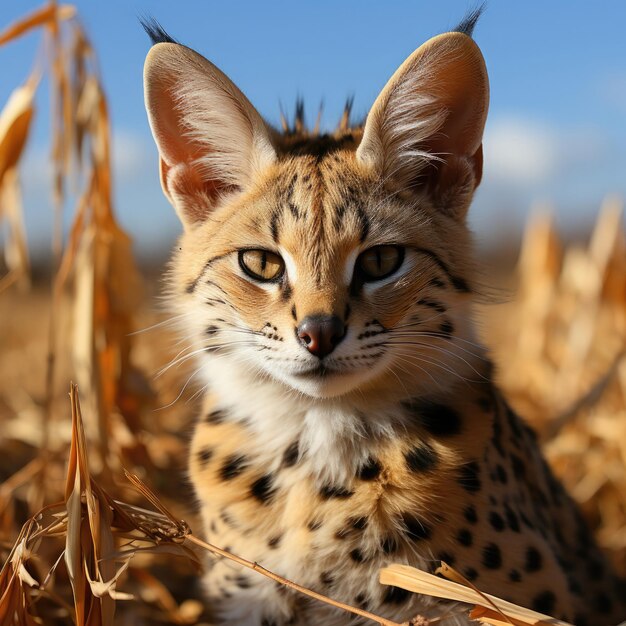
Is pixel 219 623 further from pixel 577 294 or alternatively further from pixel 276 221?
pixel 577 294

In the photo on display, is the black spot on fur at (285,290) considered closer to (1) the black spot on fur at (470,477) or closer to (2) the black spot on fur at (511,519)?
(1) the black spot on fur at (470,477)

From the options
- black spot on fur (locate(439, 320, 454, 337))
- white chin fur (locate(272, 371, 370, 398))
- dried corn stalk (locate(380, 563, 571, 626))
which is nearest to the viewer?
dried corn stalk (locate(380, 563, 571, 626))

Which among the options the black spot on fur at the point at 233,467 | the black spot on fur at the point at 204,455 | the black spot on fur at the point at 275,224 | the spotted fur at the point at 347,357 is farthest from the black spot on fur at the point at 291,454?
the black spot on fur at the point at 275,224

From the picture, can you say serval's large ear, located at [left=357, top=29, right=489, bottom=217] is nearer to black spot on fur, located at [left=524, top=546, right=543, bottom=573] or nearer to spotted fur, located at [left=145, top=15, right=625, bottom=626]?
spotted fur, located at [left=145, top=15, right=625, bottom=626]

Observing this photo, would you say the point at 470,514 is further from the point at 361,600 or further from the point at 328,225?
the point at 328,225

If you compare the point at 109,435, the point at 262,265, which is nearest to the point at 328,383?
the point at 262,265

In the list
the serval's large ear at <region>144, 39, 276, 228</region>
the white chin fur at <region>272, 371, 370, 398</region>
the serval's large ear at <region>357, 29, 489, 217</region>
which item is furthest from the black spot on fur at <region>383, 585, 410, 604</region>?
the serval's large ear at <region>144, 39, 276, 228</region>
